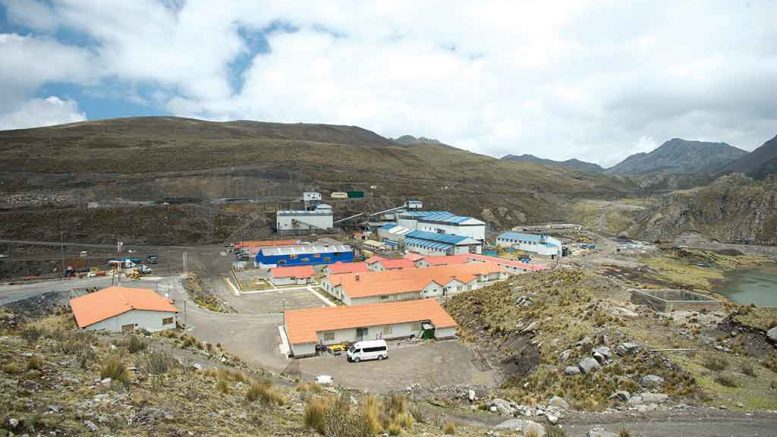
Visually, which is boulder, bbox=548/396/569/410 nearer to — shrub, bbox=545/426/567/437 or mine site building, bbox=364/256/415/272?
shrub, bbox=545/426/567/437

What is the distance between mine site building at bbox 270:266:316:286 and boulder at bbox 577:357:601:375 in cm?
3081

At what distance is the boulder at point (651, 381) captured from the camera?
41.9ft

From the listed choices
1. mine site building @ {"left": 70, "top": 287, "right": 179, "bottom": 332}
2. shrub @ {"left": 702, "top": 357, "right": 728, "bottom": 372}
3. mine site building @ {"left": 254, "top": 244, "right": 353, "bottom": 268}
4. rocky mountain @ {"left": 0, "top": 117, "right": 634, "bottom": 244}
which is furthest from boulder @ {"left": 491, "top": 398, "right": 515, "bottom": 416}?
rocky mountain @ {"left": 0, "top": 117, "right": 634, "bottom": 244}

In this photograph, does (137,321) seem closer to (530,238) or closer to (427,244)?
(427,244)

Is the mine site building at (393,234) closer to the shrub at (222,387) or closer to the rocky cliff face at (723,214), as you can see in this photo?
the rocky cliff face at (723,214)

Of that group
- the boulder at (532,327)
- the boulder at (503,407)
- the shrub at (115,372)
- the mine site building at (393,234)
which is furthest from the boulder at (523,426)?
the mine site building at (393,234)

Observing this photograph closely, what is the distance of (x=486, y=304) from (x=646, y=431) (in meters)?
17.4

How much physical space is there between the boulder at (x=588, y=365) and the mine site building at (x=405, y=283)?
20.0 m

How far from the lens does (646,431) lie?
9508 mm

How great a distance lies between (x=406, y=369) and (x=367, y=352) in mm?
2212

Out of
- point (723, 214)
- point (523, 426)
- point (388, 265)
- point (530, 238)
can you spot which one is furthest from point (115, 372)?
point (723, 214)

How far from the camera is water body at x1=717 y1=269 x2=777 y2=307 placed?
39.7 m

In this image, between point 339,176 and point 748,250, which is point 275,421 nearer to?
point 748,250

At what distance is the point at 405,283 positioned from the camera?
35344mm
